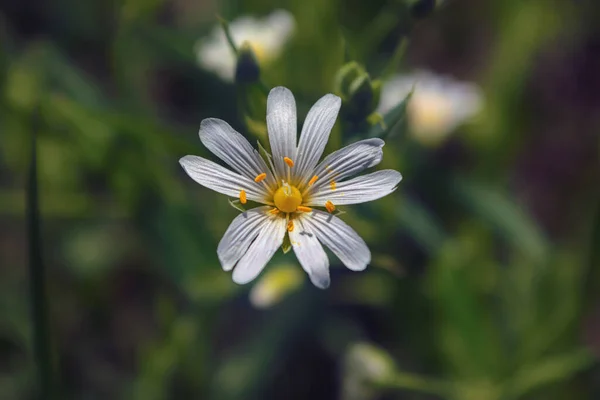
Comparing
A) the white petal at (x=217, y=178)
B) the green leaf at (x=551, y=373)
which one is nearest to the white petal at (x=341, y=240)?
the white petal at (x=217, y=178)

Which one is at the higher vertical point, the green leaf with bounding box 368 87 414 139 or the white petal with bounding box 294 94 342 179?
the green leaf with bounding box 368 87 414 139

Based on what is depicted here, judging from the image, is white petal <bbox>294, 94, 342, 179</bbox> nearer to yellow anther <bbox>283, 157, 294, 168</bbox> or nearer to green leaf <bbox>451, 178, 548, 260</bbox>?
yellow anther <bbox>283, 157, 294, 168</bbox>


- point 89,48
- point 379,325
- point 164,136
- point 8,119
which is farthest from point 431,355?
point 89,48

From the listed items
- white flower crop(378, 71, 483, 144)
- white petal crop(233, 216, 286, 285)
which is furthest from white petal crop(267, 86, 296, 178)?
white flower crop(378, 71, 483, 144)

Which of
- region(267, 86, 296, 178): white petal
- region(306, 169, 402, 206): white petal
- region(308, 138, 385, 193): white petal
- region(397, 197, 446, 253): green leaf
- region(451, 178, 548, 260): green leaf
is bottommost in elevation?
region(306, 169, 402, 206): white petal

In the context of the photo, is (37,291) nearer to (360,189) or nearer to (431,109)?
(360,189)

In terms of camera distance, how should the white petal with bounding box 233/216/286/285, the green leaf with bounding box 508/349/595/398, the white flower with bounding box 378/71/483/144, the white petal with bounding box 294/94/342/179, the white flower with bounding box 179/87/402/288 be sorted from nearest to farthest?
the white petal with bounding box 233/216/286/285, the white flower with bounding box 179/87/402/288, the white petal with bounding box 294/94/342/179, the green leaf with bounding box 508/349/595/398, the white flower with bounding box 378/71/483/144

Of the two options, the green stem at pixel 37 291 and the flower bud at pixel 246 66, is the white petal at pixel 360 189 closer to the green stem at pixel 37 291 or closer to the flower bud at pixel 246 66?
the flower bud at pixel 246 66
